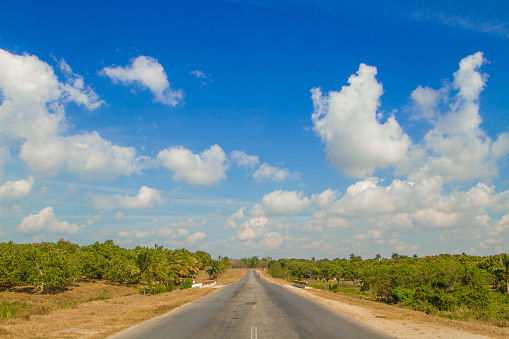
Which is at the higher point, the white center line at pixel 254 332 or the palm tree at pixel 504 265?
the palm tree at pixel 504 265

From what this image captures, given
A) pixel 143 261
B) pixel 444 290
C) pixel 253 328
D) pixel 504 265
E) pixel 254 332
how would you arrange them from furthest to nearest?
pixel 143 261 < pixel 504 265 < pixel 444 290 < pixel 253 328 < pixel 254 332

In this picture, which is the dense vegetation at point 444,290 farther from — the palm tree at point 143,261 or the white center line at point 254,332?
the palm tree at point 143,261

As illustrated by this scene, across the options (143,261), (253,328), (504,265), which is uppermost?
(504,265)

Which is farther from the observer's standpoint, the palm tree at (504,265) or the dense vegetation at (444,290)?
the palm tree at (504,265)

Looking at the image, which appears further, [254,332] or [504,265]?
[504,265]

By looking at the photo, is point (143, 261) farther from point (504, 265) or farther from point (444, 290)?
point (504, 265)

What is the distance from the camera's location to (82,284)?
5850 centimetres

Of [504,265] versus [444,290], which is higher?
[504,265]

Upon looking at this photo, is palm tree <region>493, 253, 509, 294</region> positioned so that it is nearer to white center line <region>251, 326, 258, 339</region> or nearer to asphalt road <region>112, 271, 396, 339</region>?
asphalt road <region>112, 271, 396, 339</region>

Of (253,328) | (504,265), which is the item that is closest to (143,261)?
(253,328)

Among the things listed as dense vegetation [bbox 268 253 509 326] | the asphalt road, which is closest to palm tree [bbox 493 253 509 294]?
dense vegetation [bbox 268 253 509 326]

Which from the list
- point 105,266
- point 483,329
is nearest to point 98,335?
point 483,329

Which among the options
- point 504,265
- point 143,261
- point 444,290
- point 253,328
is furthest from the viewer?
point 143,261

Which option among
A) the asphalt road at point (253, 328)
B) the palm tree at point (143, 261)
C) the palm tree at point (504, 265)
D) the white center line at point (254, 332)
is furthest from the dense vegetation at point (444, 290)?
the palm tree at point (143, 261)
